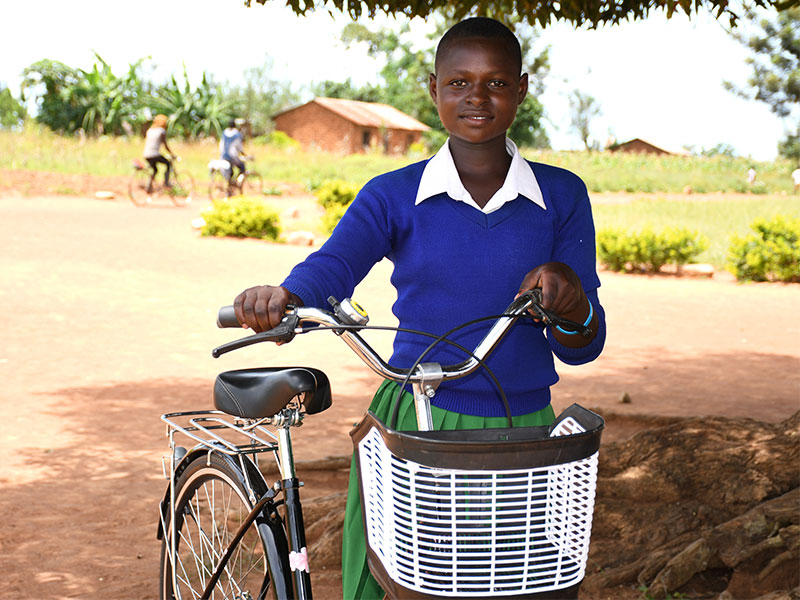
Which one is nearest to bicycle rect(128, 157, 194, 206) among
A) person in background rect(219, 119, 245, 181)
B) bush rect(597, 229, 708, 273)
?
person in background rect(219, 119, 245, 181)

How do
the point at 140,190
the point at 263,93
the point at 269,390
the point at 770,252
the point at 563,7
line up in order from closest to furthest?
the point at 269,390
the point at 563,7
the point at 770,252
the point at 140,190
the point at 263,93

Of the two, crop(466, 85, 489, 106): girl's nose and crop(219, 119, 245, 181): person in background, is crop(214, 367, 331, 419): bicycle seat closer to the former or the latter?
crop(466, 85, 489, 106): girl's nose

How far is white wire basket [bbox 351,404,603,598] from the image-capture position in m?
1.39

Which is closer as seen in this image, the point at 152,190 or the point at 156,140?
the point at 156,140

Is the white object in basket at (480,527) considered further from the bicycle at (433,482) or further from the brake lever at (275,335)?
the brake lever at (275,335)

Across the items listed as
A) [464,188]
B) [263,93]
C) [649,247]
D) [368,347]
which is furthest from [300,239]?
[263,93]

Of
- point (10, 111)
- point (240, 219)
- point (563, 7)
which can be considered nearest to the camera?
point (563, 7)

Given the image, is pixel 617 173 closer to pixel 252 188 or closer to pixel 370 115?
pixel 370 115

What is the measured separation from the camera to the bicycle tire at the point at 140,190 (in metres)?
20.0

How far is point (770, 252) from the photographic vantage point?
12805 mm

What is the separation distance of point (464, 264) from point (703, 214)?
23226 mm

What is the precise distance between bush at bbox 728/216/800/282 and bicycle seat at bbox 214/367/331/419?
12.0 metres

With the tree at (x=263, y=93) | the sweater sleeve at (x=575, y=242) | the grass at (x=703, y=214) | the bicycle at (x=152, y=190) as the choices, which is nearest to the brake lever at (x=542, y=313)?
the sweater sleeve at (x=575, y=242)

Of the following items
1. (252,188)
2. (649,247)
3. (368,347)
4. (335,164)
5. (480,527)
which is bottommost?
(649,247)
